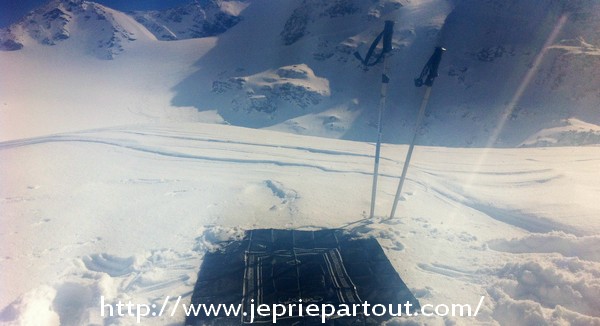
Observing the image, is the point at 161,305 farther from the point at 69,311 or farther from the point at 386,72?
the point at 386,72

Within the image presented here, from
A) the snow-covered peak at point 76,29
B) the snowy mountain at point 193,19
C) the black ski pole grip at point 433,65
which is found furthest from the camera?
the snowy mountain at point 193,19

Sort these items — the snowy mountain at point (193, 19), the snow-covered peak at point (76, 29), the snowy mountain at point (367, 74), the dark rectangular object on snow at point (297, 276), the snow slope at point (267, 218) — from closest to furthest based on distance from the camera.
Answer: the dark rectangular object on snow at point (297, 276) < the snow slope at point (267, 218) < the snowy mountain at point (367, 74) < the snow-covered peak at point (76, 29) < the snowy mountain at point (193, 19)

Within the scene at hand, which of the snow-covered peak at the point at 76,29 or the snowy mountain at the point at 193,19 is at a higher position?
the snowy mountain at the point at 193,19

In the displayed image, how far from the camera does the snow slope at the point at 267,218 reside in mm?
5043

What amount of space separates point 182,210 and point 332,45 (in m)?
32.4

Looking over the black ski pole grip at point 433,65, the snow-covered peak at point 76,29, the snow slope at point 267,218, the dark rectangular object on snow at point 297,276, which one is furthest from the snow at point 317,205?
the snow-covered peak at point 76,29

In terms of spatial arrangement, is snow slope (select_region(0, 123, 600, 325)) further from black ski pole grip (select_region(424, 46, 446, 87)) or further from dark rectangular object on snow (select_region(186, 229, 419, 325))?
black ski pole grip (select_region(424, 46, 446, 87))

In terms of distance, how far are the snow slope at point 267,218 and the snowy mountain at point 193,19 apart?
6126 cm

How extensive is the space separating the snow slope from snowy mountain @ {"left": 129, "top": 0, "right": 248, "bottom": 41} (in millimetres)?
61262

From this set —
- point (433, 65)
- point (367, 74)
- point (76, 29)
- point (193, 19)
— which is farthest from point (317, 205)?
point (193, 19)

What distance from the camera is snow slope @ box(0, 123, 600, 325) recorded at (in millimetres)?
5043

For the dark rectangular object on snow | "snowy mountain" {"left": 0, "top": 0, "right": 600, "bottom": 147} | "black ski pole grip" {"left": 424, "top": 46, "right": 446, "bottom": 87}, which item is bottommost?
the dark rectangular object on snow

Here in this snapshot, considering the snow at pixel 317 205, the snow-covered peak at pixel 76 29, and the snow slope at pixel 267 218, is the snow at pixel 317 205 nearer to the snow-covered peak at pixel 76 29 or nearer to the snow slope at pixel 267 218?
the snow slope at pixel 267 218

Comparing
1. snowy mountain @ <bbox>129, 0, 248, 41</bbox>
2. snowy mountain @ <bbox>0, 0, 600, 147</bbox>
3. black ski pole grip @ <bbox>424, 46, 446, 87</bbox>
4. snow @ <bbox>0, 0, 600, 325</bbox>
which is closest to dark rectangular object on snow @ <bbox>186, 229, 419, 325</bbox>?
snow @ <bbox>0, 0, 600, 325</bbox>
